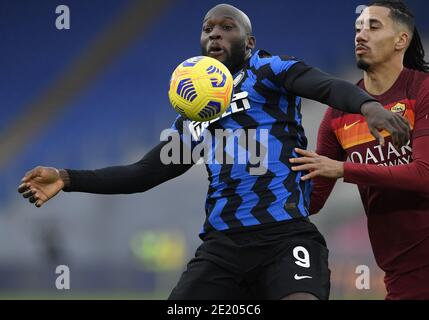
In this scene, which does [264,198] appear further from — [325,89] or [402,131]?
[402,131]

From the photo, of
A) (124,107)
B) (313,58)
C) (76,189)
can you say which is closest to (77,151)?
(124,107)

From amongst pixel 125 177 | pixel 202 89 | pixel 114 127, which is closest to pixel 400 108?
pixel 202 89

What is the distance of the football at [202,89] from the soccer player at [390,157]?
0.42m

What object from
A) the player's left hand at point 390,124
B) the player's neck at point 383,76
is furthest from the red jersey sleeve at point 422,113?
the player's left hand at point 390,124

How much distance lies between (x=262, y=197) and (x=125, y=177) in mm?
788

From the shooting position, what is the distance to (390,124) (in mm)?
2828

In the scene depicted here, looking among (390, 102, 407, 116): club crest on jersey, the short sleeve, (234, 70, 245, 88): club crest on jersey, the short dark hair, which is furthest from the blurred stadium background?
the short sleeve

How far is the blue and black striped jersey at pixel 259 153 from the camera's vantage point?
10.8ft

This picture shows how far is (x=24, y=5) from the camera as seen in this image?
802 centimetres

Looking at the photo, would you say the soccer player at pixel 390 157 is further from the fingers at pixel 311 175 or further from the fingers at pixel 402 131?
the fingers at pixel 402 131

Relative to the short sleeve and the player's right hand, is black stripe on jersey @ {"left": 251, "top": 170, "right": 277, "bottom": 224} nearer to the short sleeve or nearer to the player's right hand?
the short sleeve

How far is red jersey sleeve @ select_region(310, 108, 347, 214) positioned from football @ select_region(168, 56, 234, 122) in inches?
33.6

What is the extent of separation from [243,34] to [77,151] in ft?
14.3

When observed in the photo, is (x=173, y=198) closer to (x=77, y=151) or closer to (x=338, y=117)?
(x=77, y=151)
